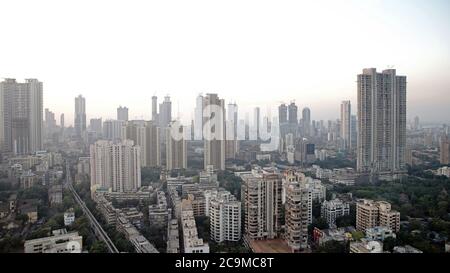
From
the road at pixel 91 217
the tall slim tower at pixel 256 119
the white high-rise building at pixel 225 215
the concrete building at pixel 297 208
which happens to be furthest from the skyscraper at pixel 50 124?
the concrete building at pixel 297 208

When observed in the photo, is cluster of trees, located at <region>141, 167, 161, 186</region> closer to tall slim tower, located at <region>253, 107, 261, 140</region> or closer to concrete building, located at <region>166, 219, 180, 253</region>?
concrete building, located at <region>166, 219, 180, 253</region>

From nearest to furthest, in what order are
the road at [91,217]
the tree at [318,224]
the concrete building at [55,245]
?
1. the concrete building at [55,245]
2. the road at [91,217]
3. the tree at [318,224]

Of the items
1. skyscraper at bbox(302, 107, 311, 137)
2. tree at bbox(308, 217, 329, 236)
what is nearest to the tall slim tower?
Result: skyscraper at bbox(302, 107, 311, 137)

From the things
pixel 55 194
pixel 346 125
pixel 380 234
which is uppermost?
pixel 346 125

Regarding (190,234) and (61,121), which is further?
(61,121)

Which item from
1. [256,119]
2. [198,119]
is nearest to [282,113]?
[256,119]

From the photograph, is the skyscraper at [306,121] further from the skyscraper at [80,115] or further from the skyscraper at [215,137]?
the skyscraper at [80,115]

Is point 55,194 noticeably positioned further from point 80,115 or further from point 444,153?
point 444,153

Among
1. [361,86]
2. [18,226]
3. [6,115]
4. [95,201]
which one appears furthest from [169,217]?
[361,86]
